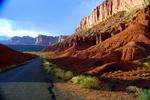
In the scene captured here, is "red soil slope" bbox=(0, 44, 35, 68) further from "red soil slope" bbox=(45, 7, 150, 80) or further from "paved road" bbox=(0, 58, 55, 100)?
"paved road" bbox=(0, 58, 55, 100)

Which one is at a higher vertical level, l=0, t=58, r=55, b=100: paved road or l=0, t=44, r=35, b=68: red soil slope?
l=0, t=44, r=35, b=68: red soil slope

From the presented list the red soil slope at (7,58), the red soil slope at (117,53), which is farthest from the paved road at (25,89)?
the red soil slope at (7,58)

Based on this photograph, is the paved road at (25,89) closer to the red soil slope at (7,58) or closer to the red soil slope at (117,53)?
the red soil slope at (117,53)

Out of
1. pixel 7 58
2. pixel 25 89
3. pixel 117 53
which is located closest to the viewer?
pixel 25 89

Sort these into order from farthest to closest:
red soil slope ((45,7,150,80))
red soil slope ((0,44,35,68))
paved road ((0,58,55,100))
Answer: red soil slope ((0,44,35,68)), red soil slope ((45,7,150,80)), paved road ((0,58,55,100))

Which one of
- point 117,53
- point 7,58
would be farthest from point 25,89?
point 7,58

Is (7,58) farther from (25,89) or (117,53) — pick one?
(25,89)

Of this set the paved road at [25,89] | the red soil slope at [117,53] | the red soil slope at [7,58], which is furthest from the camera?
the red soil slope at [7,58]

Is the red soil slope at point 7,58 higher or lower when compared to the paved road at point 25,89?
higher

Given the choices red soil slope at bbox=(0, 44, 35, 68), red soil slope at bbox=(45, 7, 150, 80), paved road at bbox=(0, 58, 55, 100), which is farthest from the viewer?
red soil slope at bbox=(0, 44, 35, 68)

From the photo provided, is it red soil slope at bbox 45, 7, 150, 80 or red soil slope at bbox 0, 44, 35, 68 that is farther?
red soil slope at bbox 0, 44, 35, 68

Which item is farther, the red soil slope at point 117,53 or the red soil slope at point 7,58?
the red soil slope at point 7,58

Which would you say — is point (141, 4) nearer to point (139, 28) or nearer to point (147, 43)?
point (139, 28)

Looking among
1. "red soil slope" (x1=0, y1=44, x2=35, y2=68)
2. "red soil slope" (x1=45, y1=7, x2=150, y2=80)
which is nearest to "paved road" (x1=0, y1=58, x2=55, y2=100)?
"red soil slope" (x1=45, y1=7, x2=150, y2=80)
